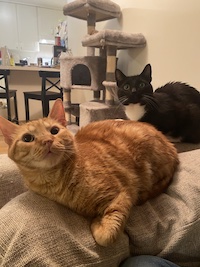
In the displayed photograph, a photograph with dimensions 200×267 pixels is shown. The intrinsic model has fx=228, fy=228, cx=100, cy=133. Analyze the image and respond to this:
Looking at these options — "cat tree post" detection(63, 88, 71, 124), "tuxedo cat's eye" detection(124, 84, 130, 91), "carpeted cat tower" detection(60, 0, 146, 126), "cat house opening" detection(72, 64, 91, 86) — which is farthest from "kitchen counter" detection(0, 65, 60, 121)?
"tuxedo cat's eye" detection(124, 84, 130, 91)

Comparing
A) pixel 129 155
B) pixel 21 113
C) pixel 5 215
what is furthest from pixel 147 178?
pixel 21 113

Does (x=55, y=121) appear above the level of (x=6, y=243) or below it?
above

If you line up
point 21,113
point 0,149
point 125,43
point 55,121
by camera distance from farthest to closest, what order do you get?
point 21,113 < point 0,149 < point 125,43 < point 55,121

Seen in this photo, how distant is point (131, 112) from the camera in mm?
1419

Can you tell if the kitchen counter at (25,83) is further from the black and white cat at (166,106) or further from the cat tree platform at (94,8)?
the black and white cat at (166,106)

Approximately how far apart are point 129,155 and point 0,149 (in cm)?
225

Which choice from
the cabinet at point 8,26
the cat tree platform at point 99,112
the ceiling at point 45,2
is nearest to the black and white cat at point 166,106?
the cat tree platform at point 99,112

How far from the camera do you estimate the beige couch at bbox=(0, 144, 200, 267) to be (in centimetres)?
57

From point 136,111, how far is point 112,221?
84 cm

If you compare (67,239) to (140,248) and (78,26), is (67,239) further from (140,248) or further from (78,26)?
(78,26)

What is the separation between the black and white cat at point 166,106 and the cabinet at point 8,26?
16.9ft

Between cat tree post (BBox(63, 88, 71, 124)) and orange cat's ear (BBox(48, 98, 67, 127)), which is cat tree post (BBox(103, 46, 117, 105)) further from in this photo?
orange cat's ear (BBox(48, 98, 67, 127))

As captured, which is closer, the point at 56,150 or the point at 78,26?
the point at 56,150

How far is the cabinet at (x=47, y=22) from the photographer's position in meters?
5.67
